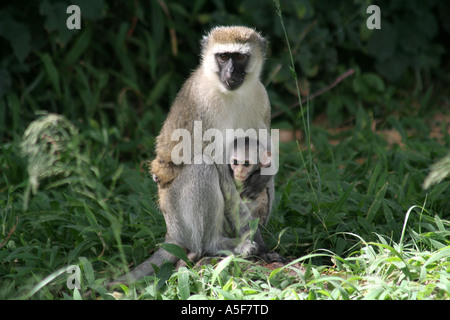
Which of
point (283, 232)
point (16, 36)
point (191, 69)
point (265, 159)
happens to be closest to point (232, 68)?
point (265, 159)

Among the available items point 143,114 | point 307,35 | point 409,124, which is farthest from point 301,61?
point 143,114

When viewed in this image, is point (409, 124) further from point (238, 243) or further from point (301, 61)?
point (238, 243)

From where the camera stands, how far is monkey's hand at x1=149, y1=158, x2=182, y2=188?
4133mm

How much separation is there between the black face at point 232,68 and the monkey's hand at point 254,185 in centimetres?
62

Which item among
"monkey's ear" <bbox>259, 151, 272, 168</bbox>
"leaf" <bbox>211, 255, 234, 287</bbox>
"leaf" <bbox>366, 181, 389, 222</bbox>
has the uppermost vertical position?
"monkey's ear" <bbox>259, 151, 272, 168</bbox>

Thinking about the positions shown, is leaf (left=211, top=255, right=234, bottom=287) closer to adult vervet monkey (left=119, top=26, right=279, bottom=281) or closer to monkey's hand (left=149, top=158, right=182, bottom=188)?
adult vervet monkey (left=119, top=26, right=279, bottom=281)

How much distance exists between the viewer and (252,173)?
13.5 ft

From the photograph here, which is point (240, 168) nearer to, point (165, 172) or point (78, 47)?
point (165, 172)

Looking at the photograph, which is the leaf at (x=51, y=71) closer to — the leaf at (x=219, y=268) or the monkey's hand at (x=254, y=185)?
the monkey's hand at (x=254, y=185)

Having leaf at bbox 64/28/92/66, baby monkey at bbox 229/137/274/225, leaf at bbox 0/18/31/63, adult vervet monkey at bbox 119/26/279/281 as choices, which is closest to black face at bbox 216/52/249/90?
adult vervet monkey at bbox 119/26/279/281

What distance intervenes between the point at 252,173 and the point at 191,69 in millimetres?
3115

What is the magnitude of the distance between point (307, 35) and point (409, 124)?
4.99 ft

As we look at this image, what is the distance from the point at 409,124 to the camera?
21.3 ft

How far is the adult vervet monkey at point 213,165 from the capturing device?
3912 millimetres
